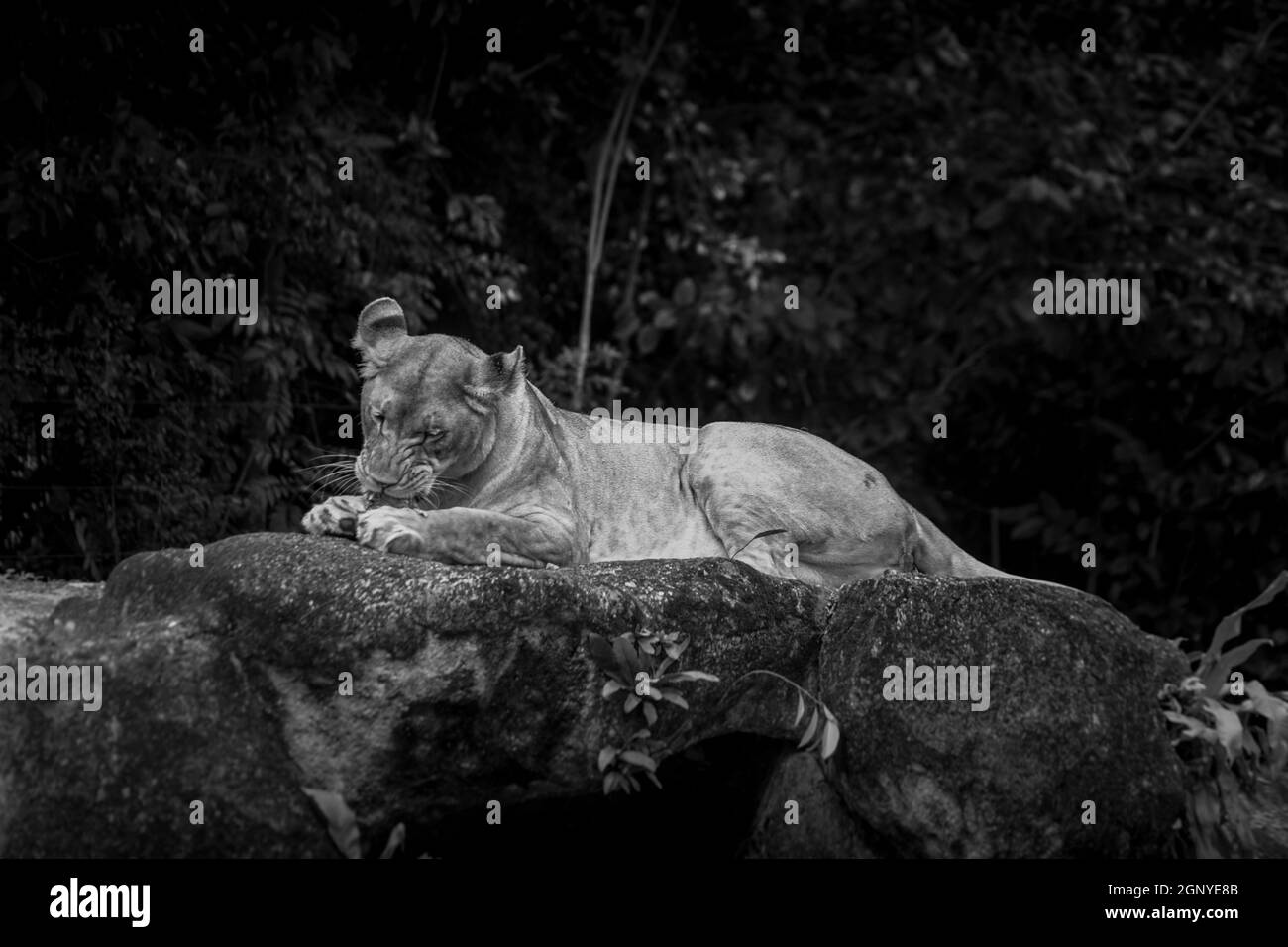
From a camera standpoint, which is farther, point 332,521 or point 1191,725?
point 332,521

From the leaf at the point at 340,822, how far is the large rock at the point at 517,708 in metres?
0.08

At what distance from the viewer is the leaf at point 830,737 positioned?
213 inches

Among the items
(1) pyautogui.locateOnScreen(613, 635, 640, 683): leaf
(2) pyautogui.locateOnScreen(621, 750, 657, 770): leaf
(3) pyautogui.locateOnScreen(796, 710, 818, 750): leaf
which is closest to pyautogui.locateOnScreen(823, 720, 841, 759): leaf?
(3) pyautogui.locateOnScreen(796, 710, 818, 750): leaf

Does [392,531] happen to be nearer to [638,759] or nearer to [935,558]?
[638,759]

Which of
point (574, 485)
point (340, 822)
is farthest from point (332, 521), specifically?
→ point (340, 822)

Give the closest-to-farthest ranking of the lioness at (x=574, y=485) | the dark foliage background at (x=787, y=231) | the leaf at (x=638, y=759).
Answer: the leaf at (x=638, y=759)
the lioness at (x=574, y=485)
the dark foliage background at (x=787, y=231)

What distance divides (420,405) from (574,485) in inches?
35.8

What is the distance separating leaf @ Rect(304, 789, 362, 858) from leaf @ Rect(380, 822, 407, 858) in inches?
4.5

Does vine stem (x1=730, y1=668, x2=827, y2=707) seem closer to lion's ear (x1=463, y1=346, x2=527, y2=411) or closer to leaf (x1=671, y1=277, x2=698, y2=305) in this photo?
lion's ear (x1=463, y1=346, x2=527, y2=411)

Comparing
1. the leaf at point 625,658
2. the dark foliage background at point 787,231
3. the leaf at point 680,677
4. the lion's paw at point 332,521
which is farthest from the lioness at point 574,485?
the dark foliage background at point 787,231

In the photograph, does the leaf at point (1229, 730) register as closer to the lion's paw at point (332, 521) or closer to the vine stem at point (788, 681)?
the vine stem at point (788, 681)

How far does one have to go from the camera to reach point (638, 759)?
527 centimetres

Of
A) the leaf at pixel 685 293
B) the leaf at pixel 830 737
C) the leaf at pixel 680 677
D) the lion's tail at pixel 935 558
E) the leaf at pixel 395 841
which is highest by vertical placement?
the leaf at pixel 685 293

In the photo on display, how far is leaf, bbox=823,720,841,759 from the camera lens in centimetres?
540
